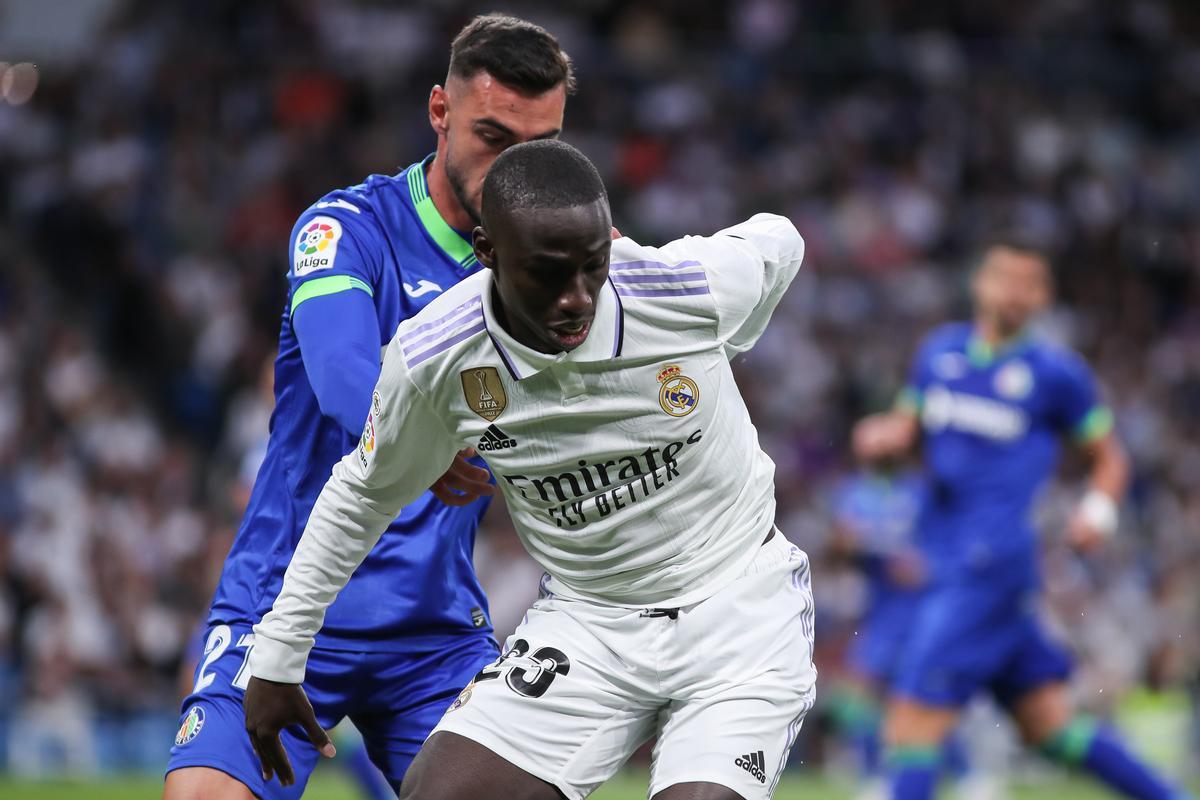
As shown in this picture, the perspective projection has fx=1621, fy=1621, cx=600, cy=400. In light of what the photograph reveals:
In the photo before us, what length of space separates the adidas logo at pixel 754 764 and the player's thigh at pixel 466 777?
38 centimetres

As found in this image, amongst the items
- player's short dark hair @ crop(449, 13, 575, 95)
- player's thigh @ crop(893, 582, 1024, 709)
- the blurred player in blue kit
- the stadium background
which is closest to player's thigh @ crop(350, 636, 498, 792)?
player's short dark hair @ crop(449, 13, 575, 95)

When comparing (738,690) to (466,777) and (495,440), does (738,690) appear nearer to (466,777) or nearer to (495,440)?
(466,777)

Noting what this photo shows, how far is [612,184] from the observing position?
1573cm

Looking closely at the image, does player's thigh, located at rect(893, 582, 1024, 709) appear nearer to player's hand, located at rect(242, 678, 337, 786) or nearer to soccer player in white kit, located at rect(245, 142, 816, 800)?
soccer player in white kit, located at rect(245, 142, 816, 800)

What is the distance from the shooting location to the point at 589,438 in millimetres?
3346

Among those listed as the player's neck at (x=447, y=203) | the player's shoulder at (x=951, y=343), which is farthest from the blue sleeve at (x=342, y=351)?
the player's shoulder at (x=951, y=343)

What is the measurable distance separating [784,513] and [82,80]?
23.6 ft

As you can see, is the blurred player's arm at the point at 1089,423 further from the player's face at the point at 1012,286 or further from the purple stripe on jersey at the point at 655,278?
the purple stripe on jersey at the point at 655,278

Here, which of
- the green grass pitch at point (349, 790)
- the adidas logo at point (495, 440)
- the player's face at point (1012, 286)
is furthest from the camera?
the green grass pitch at point (349, 790)

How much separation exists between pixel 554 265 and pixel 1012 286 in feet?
17.3

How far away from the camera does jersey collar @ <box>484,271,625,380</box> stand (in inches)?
128

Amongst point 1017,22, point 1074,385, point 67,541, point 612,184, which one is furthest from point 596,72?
point 1074,385

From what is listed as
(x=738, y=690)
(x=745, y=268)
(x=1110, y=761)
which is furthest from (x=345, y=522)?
(x=1110, y=761)

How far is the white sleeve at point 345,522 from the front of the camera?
3318 mm
